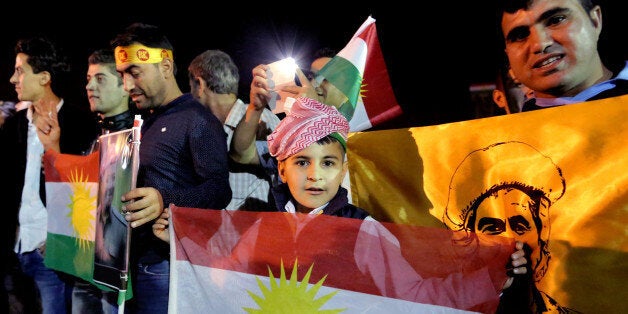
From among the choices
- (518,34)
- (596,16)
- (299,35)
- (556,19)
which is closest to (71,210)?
(518,34)

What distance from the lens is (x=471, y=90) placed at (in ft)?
21.2

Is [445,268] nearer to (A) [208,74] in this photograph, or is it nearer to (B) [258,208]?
(B) [258,208]

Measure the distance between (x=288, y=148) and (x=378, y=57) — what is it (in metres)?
1.35

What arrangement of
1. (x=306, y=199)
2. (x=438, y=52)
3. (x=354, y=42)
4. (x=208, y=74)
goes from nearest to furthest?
(x=306, y=199)
(x=354, y=42)
(x=208, y=74)
(x=438, y=52)

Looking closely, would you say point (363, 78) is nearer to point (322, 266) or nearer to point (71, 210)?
point (322, 266)

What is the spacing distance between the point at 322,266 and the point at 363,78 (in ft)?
5.89

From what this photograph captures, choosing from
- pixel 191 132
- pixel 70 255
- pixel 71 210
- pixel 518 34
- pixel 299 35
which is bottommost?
pixel 70 255

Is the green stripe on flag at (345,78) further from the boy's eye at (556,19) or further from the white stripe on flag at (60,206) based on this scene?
the white stripe on flag at (60,206)

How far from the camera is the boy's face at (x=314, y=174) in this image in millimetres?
2256

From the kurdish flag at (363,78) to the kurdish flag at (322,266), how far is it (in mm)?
1149

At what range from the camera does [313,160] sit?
2.29 meters

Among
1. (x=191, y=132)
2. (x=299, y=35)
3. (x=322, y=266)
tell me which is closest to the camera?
(x=322, y=266)

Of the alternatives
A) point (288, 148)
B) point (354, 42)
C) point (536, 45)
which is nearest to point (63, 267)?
point (288, 148)

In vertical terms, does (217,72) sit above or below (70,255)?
above
